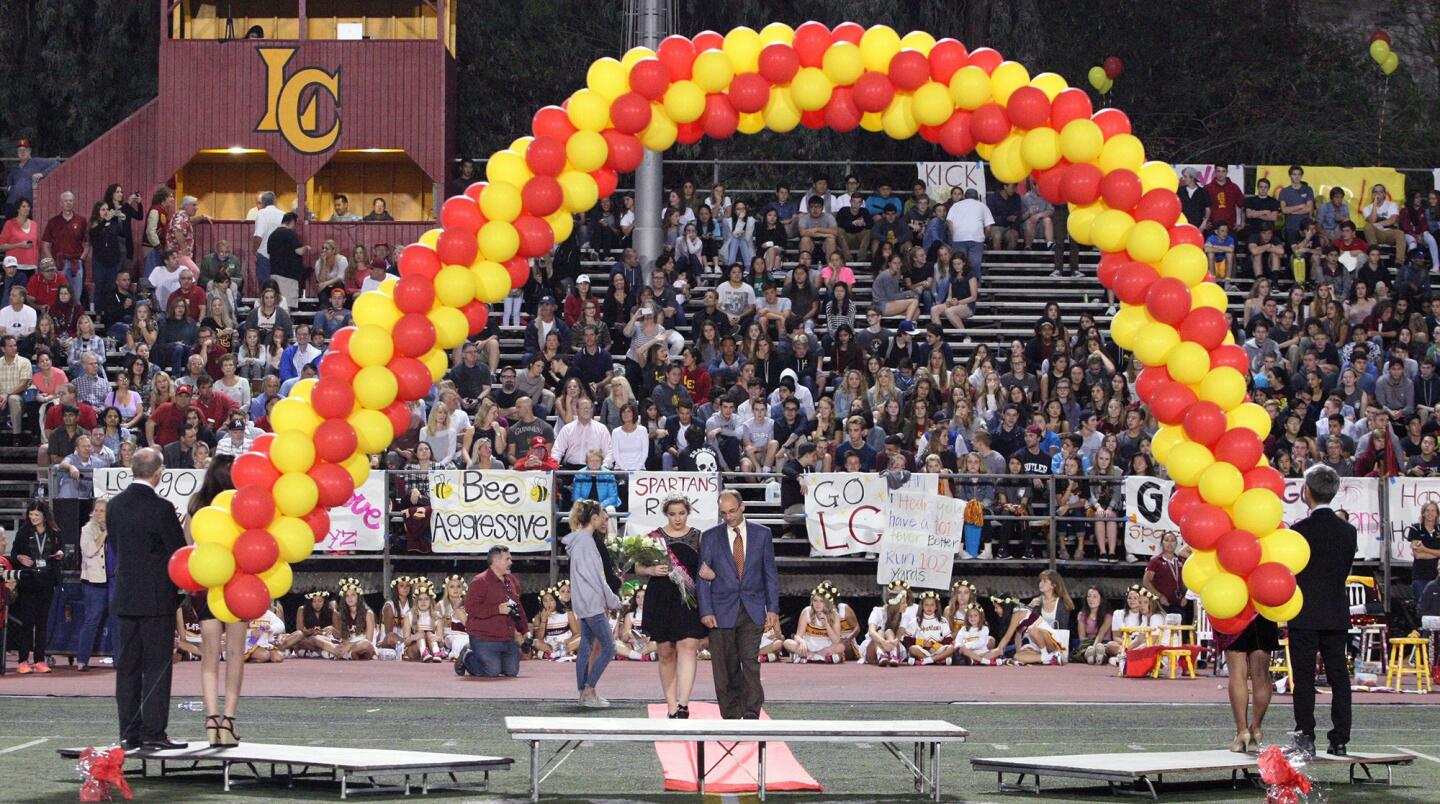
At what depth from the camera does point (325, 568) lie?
2291cm

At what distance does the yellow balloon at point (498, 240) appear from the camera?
13.6 meters

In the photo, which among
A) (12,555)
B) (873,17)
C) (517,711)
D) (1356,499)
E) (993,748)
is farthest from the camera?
(873,17)

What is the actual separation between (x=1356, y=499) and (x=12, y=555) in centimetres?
1438

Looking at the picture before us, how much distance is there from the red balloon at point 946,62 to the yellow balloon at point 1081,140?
2.70 feet

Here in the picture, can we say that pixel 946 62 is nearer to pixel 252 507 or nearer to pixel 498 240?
pixel 498 240

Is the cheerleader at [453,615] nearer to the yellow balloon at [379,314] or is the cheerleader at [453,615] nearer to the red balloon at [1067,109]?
the yellow balloon at [379,314]

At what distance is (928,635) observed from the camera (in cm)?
2205

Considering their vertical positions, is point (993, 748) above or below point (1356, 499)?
below

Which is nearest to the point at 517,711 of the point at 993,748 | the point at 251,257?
the point at 993,748

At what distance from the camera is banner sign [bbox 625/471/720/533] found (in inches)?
885

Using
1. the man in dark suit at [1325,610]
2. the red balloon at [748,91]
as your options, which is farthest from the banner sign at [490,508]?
the man in dark suit at [1325,610]

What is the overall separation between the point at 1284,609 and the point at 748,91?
4827mm

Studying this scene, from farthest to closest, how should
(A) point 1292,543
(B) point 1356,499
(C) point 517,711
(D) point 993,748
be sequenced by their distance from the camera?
(B) point 1356,499
(C) point 517,711
(D) point 993,748
(A) point 1292,543

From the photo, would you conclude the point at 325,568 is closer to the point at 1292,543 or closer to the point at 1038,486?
the point at 1038,486
